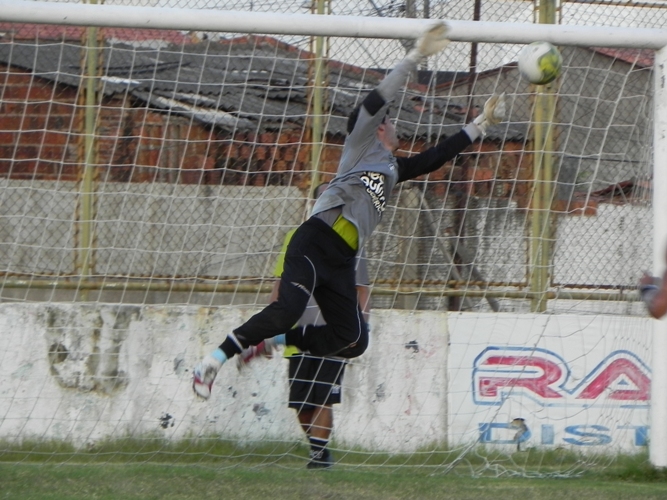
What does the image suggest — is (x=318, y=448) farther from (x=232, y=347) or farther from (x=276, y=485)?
(x=232, y=347)

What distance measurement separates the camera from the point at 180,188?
7094 millimetres

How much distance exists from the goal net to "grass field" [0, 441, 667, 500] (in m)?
0.06

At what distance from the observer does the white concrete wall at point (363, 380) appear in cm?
722

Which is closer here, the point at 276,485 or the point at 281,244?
the point at 276,485

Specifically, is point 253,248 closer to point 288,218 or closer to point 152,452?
point 288,218

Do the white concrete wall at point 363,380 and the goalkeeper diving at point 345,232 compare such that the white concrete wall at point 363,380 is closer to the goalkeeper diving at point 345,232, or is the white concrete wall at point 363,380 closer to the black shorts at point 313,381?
the black shorts at point 313,381

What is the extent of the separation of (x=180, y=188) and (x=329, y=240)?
197 centimetres

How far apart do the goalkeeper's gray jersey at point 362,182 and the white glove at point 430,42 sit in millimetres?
386

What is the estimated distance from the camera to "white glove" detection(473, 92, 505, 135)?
575 centimetres

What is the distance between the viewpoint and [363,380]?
24.4ft

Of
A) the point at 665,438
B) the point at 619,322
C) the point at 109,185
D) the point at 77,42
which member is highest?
the point at 77,42

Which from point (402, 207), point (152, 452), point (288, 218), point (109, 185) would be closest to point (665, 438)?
point (402, 207)

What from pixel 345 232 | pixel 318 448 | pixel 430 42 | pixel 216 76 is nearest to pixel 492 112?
pixel 430 42

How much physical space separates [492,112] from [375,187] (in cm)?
86
